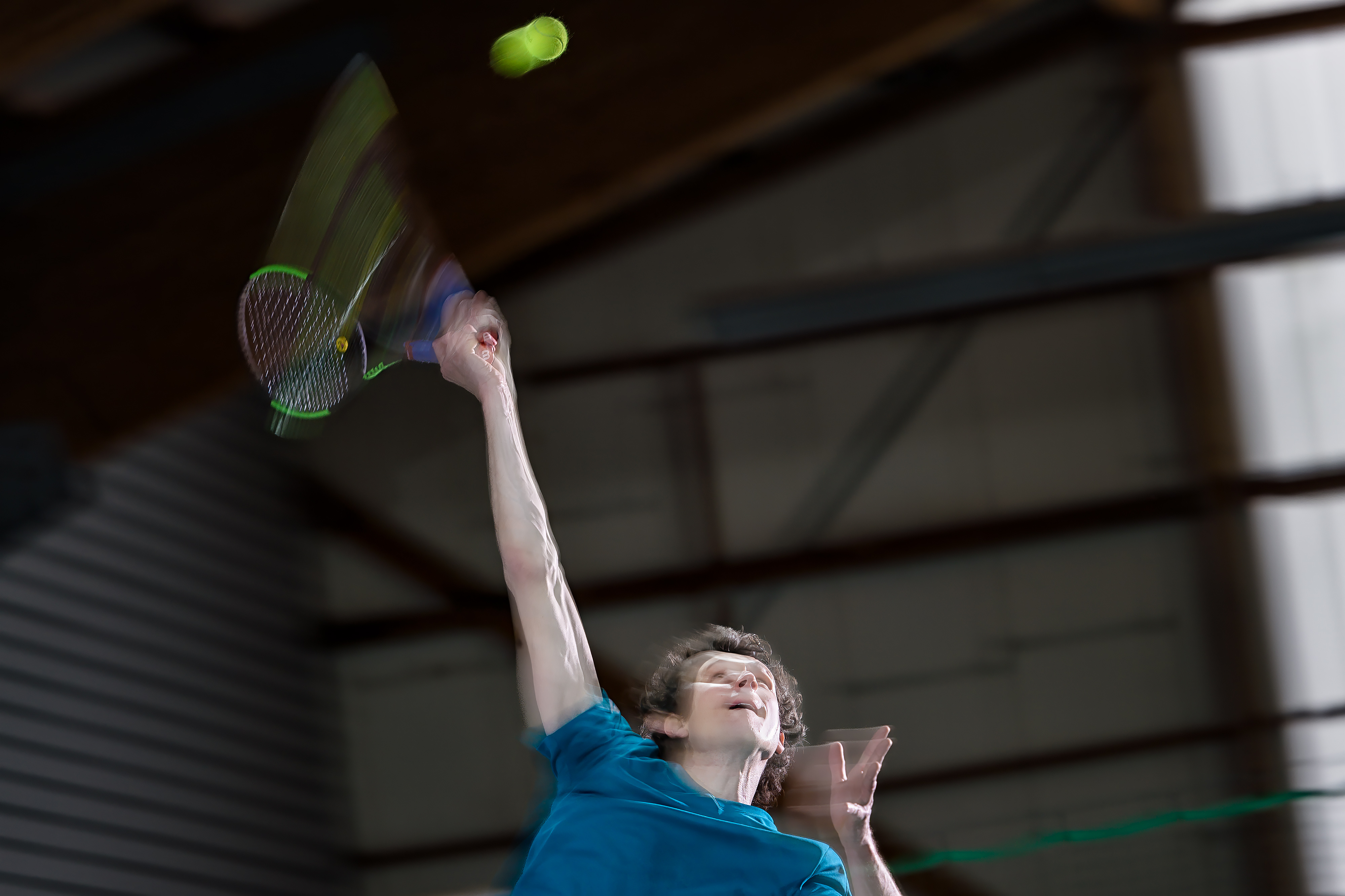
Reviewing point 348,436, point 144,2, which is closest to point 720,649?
point 144,2

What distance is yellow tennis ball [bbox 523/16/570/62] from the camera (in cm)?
390

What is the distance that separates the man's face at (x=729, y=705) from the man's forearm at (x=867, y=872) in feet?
0.95

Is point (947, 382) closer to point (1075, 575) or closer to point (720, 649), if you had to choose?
point (1075, 575)

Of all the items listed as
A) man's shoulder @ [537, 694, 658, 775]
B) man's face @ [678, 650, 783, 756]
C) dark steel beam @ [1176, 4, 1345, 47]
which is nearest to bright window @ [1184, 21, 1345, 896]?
dark steel beam @ [1176, 4, 1345, 47]

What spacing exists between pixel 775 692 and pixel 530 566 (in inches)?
A: 24.2

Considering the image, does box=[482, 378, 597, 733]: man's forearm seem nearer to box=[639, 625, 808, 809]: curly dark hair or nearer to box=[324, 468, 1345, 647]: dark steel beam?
box=[639, 625, 808, 809]: curly dark hair

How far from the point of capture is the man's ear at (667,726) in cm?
265

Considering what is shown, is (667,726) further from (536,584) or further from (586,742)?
(536,584)

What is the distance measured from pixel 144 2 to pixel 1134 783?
6.99 meters

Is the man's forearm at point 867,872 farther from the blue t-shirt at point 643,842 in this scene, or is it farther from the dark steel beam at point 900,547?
the dark steel beam at point 900,547

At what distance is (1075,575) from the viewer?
9289 millimetres

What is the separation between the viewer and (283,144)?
21.3ft

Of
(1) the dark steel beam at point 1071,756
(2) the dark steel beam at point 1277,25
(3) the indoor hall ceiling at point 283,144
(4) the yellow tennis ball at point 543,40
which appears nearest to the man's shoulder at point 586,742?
(4) the yellow tennis ball at point 543,40

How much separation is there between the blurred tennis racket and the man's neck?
0.95 metres
